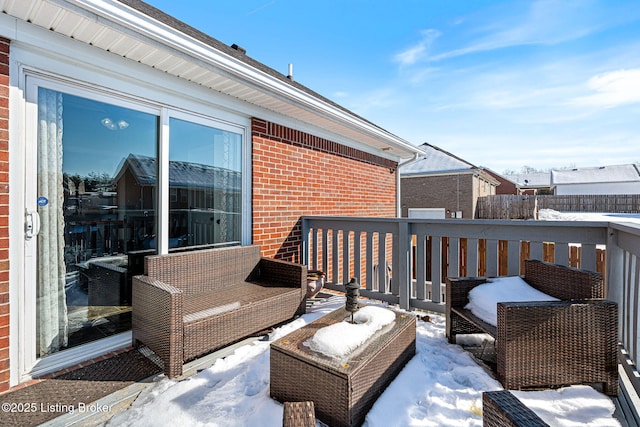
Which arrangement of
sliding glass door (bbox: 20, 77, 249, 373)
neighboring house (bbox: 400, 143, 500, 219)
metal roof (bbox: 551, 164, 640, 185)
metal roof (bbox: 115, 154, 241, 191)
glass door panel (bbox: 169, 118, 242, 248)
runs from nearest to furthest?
sliding glass door (bbox: 20, 77, 249, 373) < metal roof (bbox: 115, 154, 241, 191) < glass door panel (bbox: 169, 118, 242, 248) < neighboring house (bbox: 400, 143, 500, 219) < metal roof (bbox: 551, 164, 640, 185)

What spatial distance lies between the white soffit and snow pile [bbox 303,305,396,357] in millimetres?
2499

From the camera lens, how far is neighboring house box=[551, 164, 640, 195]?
26.3 m

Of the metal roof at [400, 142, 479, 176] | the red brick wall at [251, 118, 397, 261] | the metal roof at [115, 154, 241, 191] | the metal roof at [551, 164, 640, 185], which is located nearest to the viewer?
the metal roof at [115, 154, 241, 191]

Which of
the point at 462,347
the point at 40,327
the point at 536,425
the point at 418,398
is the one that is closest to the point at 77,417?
the point at 40,327

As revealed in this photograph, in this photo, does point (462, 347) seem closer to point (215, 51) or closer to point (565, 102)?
point (215, 51)

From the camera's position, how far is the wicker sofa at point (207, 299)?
216cm

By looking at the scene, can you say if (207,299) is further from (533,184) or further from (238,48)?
(533,184)

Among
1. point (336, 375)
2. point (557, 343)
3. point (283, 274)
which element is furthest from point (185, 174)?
point (557, 343)

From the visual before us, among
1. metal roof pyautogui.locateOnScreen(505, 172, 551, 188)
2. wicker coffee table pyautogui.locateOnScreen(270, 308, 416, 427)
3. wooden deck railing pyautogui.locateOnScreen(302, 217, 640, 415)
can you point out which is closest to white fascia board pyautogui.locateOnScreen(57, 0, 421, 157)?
wooden deck railing pyautogui.locateOnScreen(302, 217, 640, 415)

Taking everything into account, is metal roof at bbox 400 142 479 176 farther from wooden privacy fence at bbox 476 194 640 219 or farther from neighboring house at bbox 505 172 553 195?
neighboring house at bbox 505 172 553 195

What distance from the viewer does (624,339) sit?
7.41ft

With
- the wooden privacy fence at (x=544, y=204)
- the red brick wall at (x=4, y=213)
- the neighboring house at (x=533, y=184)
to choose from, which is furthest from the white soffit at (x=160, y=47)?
the neighboring house at (x=533, y=184)

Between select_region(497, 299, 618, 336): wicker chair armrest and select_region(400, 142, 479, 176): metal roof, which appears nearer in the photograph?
select_region(497, 299, 618, 336): wicker chair armrest

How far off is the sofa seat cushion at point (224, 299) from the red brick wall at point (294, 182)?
2.88 ft
